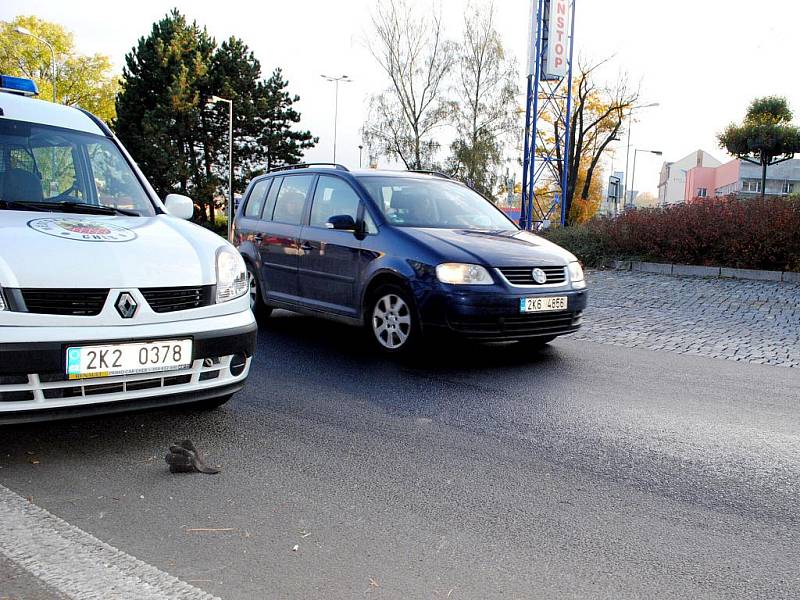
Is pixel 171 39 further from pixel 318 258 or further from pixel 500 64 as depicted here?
pixel 318 258

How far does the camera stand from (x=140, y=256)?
166 inches

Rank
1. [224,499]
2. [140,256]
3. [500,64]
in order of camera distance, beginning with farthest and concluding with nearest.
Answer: [500,64] → [140,256] → [224,499]

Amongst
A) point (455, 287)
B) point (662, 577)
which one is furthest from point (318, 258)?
point (662, 577)

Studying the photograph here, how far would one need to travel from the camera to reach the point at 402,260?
679 centimetres

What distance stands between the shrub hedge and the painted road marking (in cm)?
1435

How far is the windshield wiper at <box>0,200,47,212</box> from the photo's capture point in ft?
15.3

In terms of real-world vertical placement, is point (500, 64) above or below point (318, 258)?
above

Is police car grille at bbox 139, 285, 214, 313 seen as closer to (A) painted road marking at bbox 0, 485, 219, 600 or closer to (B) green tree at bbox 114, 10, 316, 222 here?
(A) painted road marking at bbox 0, 485, 219, 600

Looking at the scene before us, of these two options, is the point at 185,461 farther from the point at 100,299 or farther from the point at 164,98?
the point at 164,98

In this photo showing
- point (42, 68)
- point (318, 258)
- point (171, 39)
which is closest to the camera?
point (318, 258)

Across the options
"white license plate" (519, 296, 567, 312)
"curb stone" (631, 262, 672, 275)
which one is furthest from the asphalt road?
"curb stone" (631, 262, 672, 275)

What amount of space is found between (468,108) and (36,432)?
42.1m

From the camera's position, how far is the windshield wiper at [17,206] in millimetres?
4652

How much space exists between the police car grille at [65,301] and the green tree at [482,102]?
40.6 m
